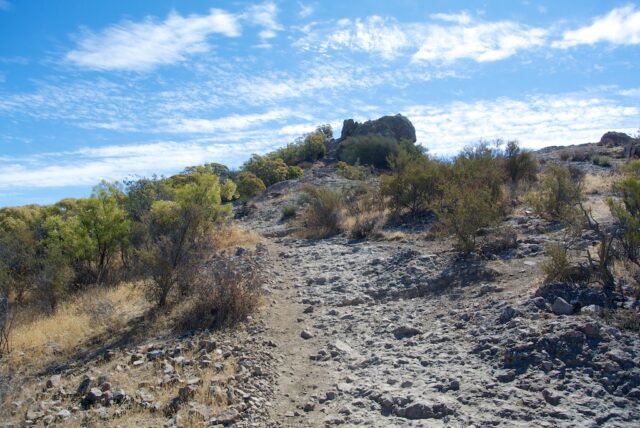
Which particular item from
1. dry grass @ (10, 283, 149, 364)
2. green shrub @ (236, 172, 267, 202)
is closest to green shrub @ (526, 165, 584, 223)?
dry grass @ (10, 283, 149, 364)

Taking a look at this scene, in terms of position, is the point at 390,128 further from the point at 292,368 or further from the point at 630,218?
the point at 292,368

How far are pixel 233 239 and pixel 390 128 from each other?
3015cm

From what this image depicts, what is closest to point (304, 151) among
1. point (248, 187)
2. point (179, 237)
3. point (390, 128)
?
point (390, 128)

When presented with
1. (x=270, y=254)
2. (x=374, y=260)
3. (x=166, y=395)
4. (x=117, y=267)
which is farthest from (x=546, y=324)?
(x=117, y=267)

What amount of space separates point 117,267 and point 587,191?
15.4 m

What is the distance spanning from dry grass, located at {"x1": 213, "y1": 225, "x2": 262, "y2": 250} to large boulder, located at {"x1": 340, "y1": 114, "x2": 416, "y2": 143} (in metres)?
27.3

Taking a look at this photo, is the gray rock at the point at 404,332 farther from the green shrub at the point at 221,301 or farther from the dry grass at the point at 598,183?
the dry grass at the point at 598,183

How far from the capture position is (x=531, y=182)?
1931cm

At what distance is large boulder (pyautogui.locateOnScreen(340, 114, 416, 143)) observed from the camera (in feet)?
145

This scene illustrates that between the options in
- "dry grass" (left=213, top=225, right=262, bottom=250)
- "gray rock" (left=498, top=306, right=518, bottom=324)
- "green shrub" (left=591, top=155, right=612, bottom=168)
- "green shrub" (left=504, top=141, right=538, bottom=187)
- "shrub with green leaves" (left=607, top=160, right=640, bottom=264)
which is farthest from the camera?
"green shrub" (left=591, top=155, right=612, bottom=168)

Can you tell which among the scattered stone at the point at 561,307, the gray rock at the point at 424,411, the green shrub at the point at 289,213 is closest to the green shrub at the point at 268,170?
the green shrub at the point at 289,213

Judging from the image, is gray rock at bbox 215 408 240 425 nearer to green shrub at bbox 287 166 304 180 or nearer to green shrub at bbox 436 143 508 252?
green shrub at bbox 436 143 508 252

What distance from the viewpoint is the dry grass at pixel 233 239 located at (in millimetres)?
16703

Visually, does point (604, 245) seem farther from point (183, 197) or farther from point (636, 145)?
point (636, 145)
